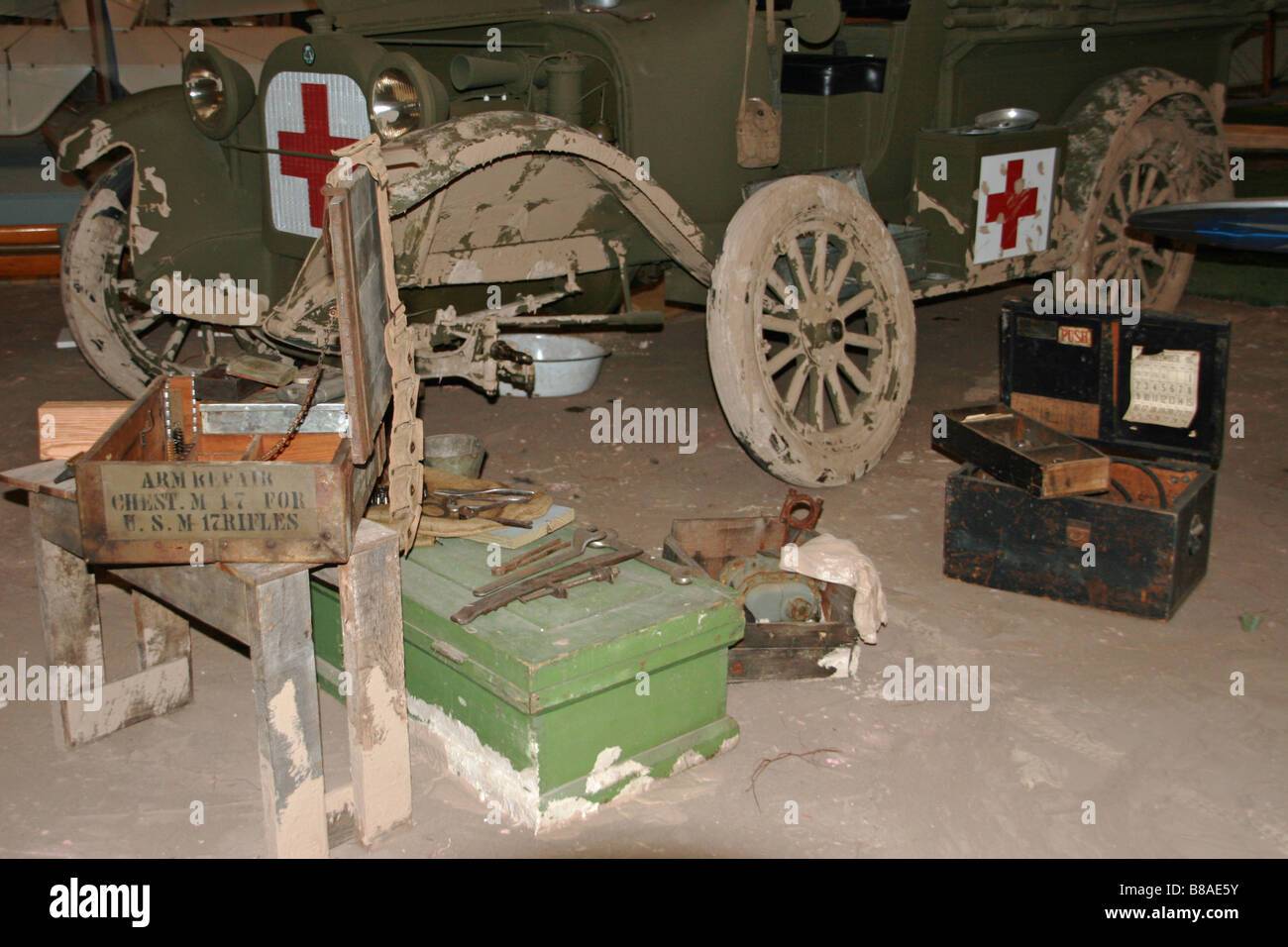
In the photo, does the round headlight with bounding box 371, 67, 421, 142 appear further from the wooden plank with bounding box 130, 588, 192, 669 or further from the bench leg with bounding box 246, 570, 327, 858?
the bench leg with bounding box 246, 570, 327, 858

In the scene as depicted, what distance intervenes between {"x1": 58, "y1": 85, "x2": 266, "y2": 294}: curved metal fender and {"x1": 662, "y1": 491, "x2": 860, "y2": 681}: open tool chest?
8.27ft

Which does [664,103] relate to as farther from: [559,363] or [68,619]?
[68,619]

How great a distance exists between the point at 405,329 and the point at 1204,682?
2292mm

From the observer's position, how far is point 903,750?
9.59ft

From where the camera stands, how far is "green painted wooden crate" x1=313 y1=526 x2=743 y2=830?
8.37 feet

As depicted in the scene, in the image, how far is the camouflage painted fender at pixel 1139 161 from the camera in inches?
213

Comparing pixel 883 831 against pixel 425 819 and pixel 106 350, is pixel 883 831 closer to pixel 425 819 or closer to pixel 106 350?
pixel 425 819

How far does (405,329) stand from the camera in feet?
9.02

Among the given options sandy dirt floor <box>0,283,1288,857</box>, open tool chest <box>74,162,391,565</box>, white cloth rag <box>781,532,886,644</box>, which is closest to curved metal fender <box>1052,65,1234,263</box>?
sandy dirt floor <box>0,283,1288,857</box>

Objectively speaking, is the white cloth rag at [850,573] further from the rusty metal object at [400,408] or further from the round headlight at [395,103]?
the round headlight at [395,103]

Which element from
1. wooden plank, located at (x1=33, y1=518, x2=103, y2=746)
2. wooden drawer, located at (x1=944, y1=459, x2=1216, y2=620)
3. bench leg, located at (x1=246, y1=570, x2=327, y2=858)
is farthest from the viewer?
wooden drawer, located at (x1=944, y1=459, x2=1216, y2=620)

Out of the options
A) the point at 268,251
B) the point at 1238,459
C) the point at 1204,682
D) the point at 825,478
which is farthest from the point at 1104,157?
the point at 268,251

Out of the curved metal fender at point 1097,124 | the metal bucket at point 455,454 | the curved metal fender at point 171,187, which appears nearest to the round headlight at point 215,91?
the curved metal fender at point 171,187

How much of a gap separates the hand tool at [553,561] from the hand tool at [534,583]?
0.6 inches
